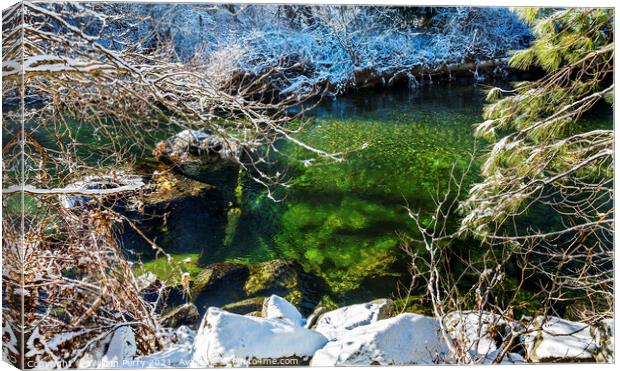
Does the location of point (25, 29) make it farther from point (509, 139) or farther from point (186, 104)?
point (509, 139)

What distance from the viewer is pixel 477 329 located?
4.05 metres

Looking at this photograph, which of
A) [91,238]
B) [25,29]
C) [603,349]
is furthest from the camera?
[603,349]

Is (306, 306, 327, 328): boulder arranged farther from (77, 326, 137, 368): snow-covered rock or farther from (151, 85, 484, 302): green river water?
(77, 326, 137, 368): snow-covered rock

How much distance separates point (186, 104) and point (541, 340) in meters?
2.28

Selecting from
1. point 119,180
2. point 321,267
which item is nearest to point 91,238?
point 119,180

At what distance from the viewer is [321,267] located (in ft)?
13.6

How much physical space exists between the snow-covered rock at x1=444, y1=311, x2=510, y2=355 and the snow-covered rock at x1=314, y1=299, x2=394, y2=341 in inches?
14.1

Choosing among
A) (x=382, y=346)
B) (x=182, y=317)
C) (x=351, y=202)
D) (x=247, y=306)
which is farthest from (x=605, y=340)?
(x=182, y=317)

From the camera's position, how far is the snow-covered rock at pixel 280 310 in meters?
4.04

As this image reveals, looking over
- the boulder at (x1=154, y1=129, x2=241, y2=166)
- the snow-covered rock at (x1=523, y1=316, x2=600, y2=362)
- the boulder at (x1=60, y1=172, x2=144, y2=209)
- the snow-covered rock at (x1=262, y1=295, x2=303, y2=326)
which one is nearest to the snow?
the boulder at (x1=154, y1=129, x2=241, y2=166)

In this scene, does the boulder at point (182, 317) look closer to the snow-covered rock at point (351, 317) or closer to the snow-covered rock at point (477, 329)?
the snow-covered rock at point (351, 317)

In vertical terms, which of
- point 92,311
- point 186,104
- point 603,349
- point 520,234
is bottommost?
point 603,349

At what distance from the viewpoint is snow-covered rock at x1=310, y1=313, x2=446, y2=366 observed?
399 cm

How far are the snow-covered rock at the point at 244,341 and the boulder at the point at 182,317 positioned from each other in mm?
61
